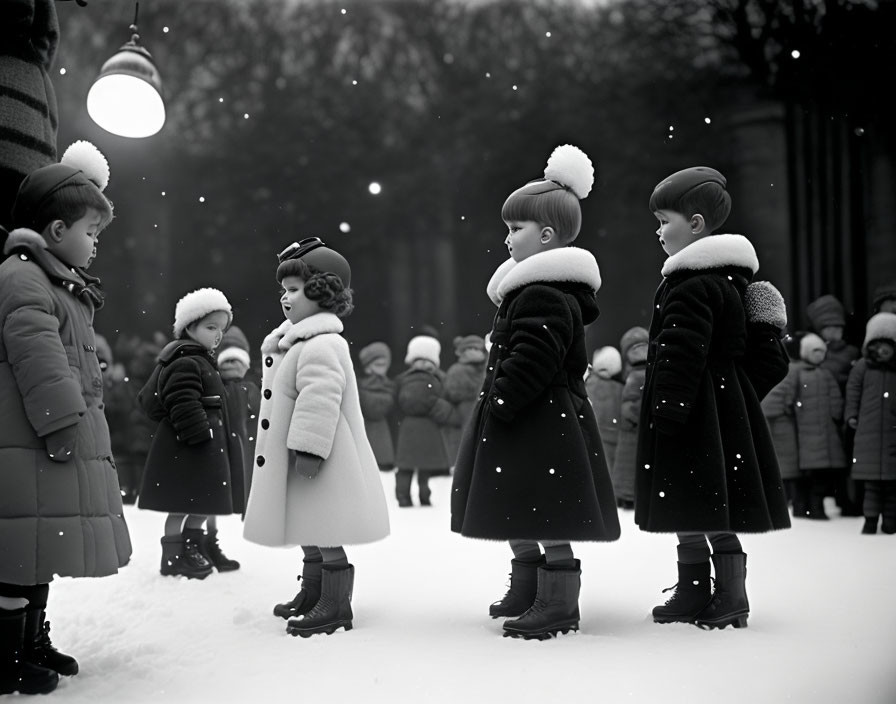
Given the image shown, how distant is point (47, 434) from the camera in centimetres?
298

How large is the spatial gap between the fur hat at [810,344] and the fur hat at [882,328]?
86cm

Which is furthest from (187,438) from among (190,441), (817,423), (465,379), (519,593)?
(465,379)

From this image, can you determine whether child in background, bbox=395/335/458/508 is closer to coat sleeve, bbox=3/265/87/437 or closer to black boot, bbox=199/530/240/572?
black boot, bbox=199/530/240/572

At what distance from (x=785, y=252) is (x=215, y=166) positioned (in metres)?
8.32

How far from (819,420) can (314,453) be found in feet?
18.4

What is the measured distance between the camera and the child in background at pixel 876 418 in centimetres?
670

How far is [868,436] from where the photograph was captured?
22.9 ft

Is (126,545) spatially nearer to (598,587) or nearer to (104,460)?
(104,460)

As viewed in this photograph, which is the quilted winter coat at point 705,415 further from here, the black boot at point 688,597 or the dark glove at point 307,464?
the dark glove at point 307,464

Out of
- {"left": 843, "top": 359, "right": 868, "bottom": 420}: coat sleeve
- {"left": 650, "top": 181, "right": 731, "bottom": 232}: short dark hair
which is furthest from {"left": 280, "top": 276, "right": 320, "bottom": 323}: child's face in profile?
{"left": 843, "top": 359, "right": 868, "bottom": 420}: coat sleeve

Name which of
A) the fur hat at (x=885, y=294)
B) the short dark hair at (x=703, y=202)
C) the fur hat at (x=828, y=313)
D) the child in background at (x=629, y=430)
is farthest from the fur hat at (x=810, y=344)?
the short dark hair at (x=703, y=202)

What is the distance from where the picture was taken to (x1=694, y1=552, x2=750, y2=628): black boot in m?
3.79

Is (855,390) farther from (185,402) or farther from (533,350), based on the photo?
(185,402)

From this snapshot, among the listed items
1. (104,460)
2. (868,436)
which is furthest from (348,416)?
(868,436)
